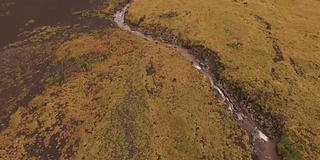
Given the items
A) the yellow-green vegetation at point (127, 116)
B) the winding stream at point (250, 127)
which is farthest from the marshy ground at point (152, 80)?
the winding stream at point (250, 127)

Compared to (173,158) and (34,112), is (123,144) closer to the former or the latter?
(173,158)

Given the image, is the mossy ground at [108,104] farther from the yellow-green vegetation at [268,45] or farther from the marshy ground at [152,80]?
the yellow-green vegetation at [268,45]

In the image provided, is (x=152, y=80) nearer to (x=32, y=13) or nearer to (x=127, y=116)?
(x=127, y=116)

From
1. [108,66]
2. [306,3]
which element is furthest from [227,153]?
[306,3]

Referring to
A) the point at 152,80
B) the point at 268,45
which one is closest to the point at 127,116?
the point at 152,80

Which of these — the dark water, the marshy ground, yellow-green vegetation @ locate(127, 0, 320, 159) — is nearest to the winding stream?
the marshy ground

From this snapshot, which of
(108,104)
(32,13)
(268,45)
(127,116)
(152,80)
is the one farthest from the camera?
(32,13)

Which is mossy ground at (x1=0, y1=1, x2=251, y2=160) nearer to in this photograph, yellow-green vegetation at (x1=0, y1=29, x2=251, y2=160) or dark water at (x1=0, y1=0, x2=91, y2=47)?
yellow-green vegetation at (x1=0, y1=29, x2=251, y2=160)
